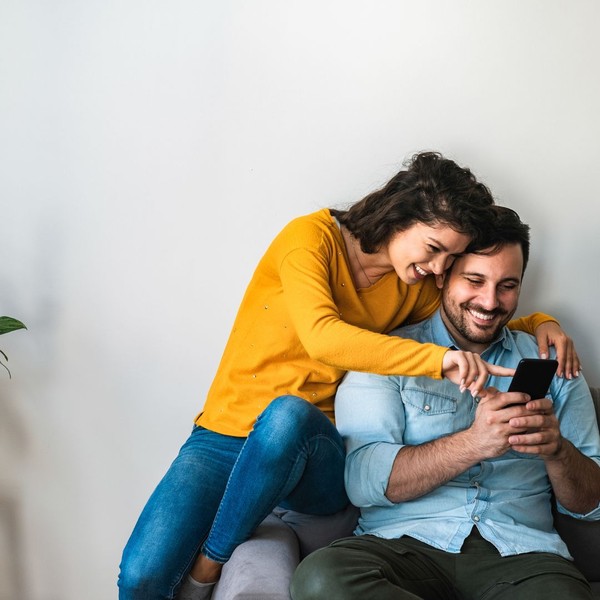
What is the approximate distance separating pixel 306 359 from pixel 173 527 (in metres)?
0.51

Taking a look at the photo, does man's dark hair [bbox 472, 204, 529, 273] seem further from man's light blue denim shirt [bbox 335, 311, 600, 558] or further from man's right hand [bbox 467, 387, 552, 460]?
man's right hand [bbox 467, 387, 552, 460]

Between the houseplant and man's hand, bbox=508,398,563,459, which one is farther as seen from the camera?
the houseplant

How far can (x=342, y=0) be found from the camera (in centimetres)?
231

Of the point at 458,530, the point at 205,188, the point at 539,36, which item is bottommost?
the point at 458,530

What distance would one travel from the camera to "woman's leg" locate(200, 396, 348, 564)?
5.92 ft

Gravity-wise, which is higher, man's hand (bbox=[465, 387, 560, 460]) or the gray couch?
man's hand (bbox=[465, 387, 560, 460])

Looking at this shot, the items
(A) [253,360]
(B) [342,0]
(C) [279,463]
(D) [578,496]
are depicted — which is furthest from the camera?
(B) [342,0]

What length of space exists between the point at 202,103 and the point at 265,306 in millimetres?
625

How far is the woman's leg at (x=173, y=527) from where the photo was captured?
185 cm

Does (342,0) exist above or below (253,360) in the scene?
above

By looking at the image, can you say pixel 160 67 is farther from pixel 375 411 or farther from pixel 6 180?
pixel 375 411

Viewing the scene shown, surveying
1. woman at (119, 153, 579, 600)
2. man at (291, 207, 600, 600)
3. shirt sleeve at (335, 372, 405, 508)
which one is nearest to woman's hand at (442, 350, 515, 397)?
woman at (119, 153, 579, 600)

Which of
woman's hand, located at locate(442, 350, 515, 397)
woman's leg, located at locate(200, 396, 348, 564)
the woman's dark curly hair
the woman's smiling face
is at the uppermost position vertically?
the woman's dark curly hair

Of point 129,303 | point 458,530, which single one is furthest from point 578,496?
point 129,303
